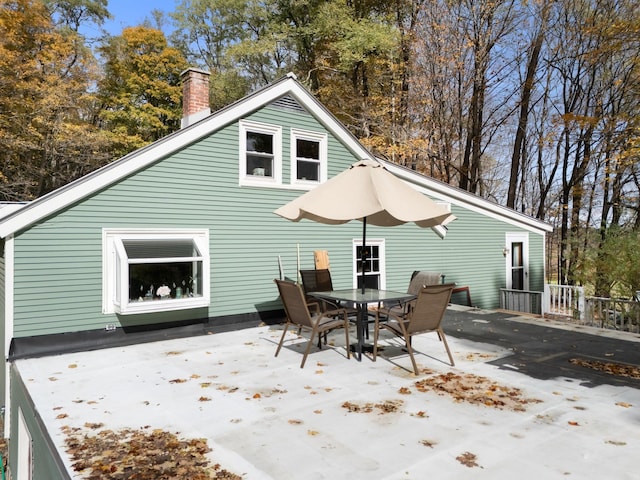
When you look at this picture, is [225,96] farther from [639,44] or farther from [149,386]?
[149,386]

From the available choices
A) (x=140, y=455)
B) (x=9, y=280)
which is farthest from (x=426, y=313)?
(x=9, y=280)

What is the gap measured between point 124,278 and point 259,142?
374 centimetres

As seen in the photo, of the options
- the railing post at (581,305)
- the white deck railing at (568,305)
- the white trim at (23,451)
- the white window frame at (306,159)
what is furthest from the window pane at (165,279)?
the railing post at (581,305)

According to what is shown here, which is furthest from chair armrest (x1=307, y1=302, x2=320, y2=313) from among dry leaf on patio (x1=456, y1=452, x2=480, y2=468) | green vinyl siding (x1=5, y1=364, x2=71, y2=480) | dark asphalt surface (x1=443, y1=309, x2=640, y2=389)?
green vinyl siding (x1=5, y1=364, x2=71, y2=480)

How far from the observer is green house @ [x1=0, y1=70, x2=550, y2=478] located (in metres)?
6.30

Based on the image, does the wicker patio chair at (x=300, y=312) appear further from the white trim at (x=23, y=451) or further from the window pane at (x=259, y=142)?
the window pane at (x=259, y=142)

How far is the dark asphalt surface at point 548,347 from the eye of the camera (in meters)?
4.96

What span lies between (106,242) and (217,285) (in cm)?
202

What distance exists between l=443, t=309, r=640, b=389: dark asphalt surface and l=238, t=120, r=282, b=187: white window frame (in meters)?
4.37

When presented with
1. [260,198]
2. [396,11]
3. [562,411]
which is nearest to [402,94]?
[396,11]

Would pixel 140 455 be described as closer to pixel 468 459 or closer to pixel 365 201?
pixel 468 459

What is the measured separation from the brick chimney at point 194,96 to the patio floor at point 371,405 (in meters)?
5.01

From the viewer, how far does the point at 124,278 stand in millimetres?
6605

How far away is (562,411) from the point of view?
152 inches
